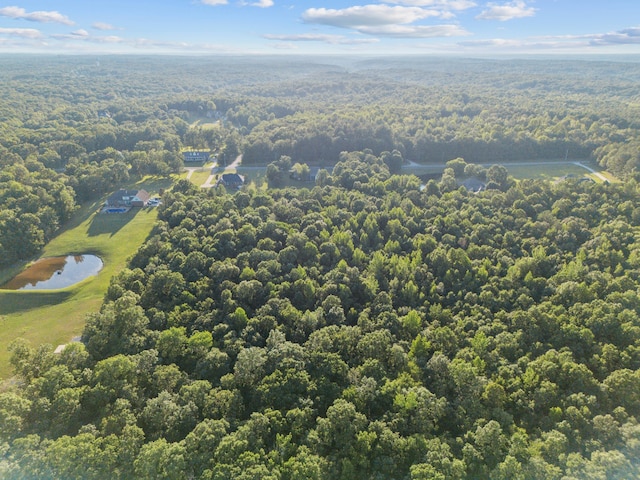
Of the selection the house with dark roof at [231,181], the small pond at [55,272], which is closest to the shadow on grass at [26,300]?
the small pond at [55,272]

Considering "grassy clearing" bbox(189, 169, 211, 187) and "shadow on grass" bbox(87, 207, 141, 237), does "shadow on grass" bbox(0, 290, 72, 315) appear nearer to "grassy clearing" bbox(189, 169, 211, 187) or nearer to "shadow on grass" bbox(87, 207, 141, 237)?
"shadow on grass" bbox(87, 207, 141, 237)

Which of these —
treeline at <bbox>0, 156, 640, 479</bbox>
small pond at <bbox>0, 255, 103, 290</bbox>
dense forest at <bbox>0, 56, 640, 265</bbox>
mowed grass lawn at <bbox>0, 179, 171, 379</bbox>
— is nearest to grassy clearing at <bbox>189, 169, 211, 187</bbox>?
dense forest at <bbox>0, 56, 640, 265</bbox>

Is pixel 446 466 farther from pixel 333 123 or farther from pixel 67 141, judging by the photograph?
pixel 67 141

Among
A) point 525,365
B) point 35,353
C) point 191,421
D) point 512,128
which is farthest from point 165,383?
point 512,128

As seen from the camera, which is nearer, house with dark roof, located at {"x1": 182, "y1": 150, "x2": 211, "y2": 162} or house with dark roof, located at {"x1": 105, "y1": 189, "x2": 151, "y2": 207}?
house with dark roof, located at {"x1": 105, "y1": 189, "x2": 151, "y2": 207}

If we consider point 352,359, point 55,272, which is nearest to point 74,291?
point 55,272

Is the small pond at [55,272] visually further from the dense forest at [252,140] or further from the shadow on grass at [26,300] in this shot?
the dense forest at [252,140]
